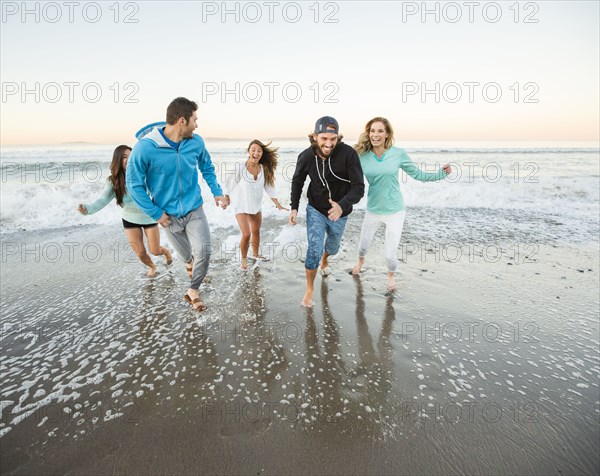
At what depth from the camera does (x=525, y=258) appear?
568cm

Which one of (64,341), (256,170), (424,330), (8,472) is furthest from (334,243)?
(8,472)

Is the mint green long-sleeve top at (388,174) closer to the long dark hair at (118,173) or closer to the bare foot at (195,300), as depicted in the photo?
the bare foot at (195,300)

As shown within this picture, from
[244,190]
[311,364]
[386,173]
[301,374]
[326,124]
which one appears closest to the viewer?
[301,374]

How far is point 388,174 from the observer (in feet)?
13.8

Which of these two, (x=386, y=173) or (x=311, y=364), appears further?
(x=386, y=173)

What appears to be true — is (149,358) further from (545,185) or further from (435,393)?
(545,185)

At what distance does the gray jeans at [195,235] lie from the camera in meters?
3.87

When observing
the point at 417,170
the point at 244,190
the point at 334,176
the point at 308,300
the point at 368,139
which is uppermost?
the point at 368,139

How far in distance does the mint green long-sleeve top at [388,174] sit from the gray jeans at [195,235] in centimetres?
232

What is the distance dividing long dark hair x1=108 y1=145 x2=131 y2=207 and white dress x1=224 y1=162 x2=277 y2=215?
1614 millimetres

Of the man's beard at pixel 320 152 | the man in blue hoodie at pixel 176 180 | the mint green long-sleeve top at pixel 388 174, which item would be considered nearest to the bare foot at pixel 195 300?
the man in blue hoodie at pixel 176 180

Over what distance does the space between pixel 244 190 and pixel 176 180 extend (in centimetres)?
187

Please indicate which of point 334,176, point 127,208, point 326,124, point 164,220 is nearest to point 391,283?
point 334,176

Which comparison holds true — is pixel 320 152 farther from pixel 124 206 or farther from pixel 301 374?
pixel 124 206
